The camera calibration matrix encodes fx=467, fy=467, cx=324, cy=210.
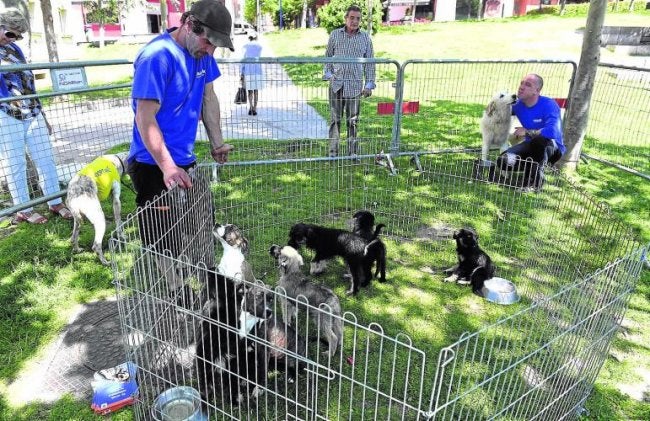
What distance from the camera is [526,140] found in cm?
765

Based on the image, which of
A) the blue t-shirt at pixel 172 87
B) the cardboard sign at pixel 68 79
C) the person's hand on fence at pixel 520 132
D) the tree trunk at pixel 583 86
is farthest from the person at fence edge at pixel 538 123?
the cardboard sign at pixel 68 79

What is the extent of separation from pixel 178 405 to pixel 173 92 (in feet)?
7.16

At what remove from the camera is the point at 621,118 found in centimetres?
925

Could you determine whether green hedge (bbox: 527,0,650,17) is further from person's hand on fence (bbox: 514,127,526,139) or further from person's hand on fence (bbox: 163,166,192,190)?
person's hand on fence (bbox: 163,166,192,190)

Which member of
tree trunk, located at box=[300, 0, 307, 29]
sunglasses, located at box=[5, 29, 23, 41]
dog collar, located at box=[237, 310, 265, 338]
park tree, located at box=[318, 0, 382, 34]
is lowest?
dog collar, located at box=[237, 310, 265, 338]

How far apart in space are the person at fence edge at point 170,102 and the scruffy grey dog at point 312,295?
105cm

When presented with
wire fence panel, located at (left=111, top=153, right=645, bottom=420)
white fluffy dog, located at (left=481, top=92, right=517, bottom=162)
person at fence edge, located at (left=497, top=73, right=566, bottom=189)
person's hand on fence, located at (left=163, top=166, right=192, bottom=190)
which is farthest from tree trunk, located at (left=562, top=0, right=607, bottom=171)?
person's hand on fence, located at (left=163, top=166, right=192, bottom=190)

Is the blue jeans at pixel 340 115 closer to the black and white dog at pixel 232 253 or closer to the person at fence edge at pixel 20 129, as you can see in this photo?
the black and white dog at pixel 232 253

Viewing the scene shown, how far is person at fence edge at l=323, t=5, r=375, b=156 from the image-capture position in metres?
7.75

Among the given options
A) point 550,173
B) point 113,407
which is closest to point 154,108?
point 113,407

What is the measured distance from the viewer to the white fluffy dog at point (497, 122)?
7797 mm

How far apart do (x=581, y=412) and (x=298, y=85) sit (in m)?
6.11

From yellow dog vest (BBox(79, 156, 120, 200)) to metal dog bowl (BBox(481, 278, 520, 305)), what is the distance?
4310 mm

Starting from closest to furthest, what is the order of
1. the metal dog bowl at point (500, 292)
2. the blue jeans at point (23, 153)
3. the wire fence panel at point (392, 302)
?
the wire fence panel at point (392, 302), the metal dog bowl at point (500, 292), the blue jeans at point (23, 153)
